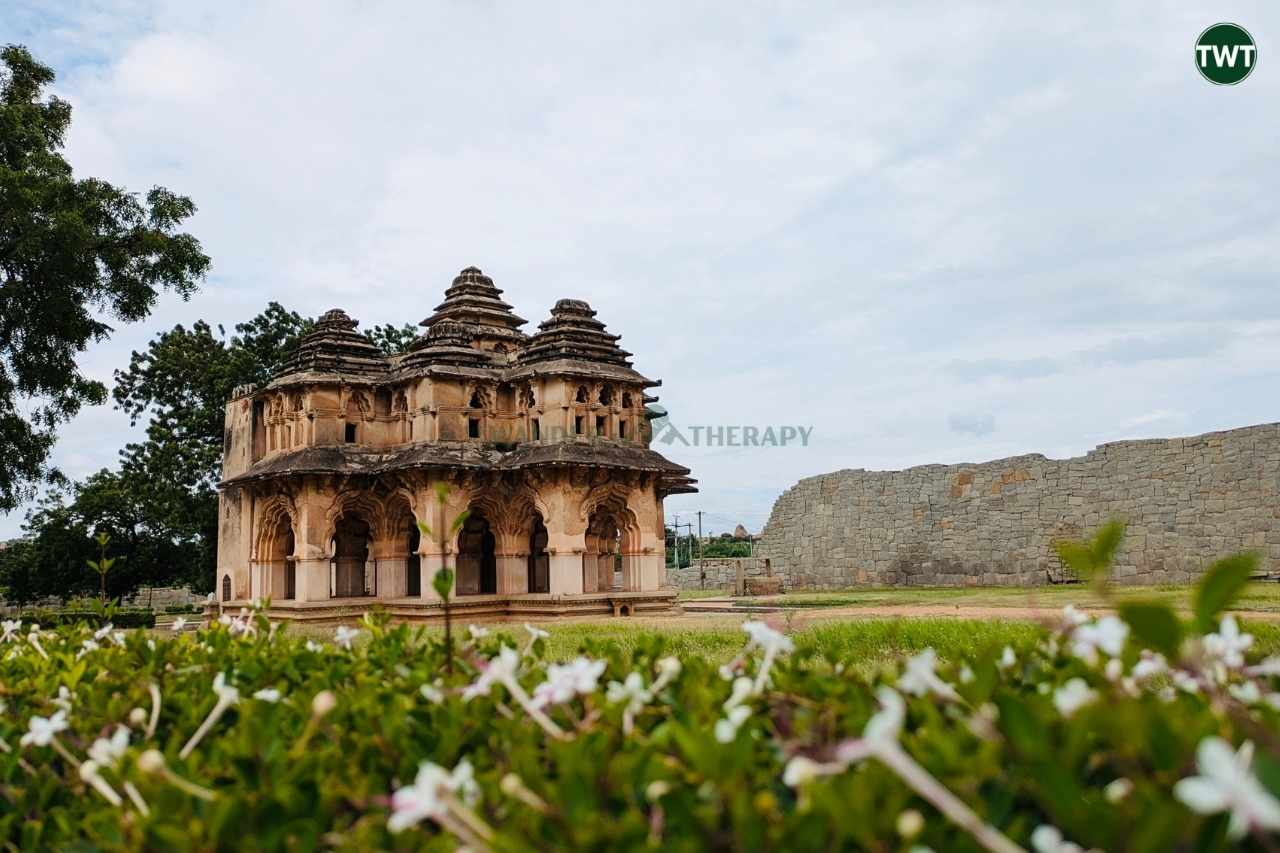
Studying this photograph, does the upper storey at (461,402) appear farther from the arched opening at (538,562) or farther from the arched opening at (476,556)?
the arched opening at (538,562)

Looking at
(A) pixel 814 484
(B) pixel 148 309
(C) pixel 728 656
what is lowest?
(C) pixel 728 656

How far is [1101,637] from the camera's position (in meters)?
1.93

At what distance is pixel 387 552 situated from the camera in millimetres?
18328

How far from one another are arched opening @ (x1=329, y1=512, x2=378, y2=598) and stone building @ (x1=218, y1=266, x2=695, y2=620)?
38 mm

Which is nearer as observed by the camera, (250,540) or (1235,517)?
(250,540)

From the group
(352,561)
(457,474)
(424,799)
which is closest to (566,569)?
(457,474)

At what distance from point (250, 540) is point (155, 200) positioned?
6419 mm

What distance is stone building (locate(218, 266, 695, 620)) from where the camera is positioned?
682 inches

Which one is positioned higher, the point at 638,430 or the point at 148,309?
the point at 148,309

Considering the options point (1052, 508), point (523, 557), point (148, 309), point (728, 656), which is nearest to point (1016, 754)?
point (728, 656)

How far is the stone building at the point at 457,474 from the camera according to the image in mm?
17328

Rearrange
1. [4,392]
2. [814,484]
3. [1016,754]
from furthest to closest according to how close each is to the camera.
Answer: [814,484], [4,392], [1016,754]

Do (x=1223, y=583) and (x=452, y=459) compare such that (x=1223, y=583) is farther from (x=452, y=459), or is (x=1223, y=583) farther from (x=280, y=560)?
(x=280, y=560)

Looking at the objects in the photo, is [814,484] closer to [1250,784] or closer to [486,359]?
[486,359]
